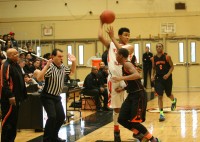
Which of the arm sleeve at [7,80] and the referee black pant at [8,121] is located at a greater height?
the arm sleeve at [7,80]

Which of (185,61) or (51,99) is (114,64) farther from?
(185,61)

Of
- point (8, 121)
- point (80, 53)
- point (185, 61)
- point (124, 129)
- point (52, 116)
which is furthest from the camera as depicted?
point (80, 53)

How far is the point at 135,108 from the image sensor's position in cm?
732

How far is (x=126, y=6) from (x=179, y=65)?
4.35 metres

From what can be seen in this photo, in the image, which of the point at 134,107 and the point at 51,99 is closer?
the point at 134,107

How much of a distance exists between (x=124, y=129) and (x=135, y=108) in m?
3.08

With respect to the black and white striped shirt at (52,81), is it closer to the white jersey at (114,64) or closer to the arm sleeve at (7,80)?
the arm sleeve at (7,80)

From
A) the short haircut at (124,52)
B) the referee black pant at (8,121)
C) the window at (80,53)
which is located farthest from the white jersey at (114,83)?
the window at (80,53)

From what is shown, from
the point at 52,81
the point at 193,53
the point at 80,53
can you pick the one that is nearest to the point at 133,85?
the point at 52,81

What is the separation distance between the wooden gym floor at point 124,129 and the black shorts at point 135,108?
1387 millimetres

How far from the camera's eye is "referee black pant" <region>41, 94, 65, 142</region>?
7914 mm

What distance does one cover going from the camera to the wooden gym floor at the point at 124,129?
9016mm

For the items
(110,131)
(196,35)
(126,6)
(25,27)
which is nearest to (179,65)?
(196,35)

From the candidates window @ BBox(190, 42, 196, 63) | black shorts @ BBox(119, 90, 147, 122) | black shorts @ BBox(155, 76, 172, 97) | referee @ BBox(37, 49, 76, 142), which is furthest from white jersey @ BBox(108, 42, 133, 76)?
window @ BBox(190, 42, 196, 63)
